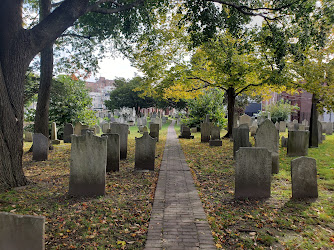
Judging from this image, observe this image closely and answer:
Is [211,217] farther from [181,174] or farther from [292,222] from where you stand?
[181,174]

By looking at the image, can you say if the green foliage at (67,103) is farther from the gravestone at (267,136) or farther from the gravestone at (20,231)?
the gravestone at (20,231)

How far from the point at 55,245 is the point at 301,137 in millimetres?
10251

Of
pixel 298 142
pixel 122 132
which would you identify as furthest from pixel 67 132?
pixel 298 142

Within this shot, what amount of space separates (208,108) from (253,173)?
1904cm

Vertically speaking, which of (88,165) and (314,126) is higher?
(314,126)

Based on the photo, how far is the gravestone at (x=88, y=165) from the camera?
5.97m

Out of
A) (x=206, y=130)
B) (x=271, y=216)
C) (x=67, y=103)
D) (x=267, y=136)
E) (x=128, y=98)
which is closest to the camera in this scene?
(x=271, y=216)

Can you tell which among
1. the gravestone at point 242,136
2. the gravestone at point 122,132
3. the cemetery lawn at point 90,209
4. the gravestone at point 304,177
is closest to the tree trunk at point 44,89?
the gravestone at point 122,132

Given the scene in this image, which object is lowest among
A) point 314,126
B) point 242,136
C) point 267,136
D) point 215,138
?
point 215,138

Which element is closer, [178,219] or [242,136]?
[178,219]

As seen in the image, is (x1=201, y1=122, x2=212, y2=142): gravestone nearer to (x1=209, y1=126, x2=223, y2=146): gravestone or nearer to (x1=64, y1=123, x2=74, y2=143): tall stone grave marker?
(x1=209, y1=126, x2=223, y2=146): gravestone

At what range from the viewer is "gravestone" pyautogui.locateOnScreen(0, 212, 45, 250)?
2578 mm

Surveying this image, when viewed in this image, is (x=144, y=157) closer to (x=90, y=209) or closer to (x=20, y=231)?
(x=90, y=209)

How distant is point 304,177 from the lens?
5.75m
